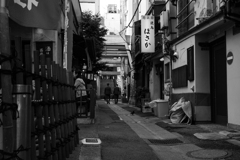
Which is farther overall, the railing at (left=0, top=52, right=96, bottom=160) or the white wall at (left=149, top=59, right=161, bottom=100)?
the white wall at (left=149, top=59, right=161, bottom=100)

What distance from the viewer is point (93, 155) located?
5.55 m

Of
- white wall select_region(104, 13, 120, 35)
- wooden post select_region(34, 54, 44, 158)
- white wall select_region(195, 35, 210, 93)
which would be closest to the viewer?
wooden post select_region(34, 54, 44, 158)

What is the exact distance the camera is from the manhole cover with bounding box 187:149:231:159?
583 cm

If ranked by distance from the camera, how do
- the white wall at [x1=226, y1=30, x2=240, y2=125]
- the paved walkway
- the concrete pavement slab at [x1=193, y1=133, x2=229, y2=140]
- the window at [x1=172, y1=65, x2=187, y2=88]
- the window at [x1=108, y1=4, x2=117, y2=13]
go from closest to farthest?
the paved walkway, the concrete pavement slab at [x1=193, y1=133, x2=229, y2=140], the white wall at [x1=226, y1=30, x2=240, y2=125], the window at [x1=172, y1=65, x2=187, y2=88], the window at [x1=108, y1=4, x2=117, y2=13]

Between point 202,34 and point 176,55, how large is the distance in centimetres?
236

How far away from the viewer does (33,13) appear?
4.25 metres

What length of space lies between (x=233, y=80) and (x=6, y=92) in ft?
26.2

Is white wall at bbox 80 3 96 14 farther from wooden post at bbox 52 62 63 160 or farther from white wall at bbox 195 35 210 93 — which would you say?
wooden post at bbox 52 62 63 160

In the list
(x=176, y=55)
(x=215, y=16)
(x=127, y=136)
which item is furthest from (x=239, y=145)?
(x=176, y=55)

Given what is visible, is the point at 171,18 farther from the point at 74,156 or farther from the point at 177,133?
the point at 74,156

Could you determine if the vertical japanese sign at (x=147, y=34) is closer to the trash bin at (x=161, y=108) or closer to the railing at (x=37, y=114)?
the trash bin at (x=161, y=108)

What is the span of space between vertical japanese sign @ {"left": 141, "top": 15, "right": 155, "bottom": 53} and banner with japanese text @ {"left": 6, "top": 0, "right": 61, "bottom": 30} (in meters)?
11.2

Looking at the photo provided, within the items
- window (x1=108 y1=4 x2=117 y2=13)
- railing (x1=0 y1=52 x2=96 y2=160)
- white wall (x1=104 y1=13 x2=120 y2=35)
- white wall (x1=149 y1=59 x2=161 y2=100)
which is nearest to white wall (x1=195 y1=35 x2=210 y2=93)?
railing (x1=0 y1=52 x2=96 y2=160)

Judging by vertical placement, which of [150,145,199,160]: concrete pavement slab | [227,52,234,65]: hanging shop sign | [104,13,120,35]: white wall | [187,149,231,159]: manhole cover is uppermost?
[104,13,120,35]: white wall
